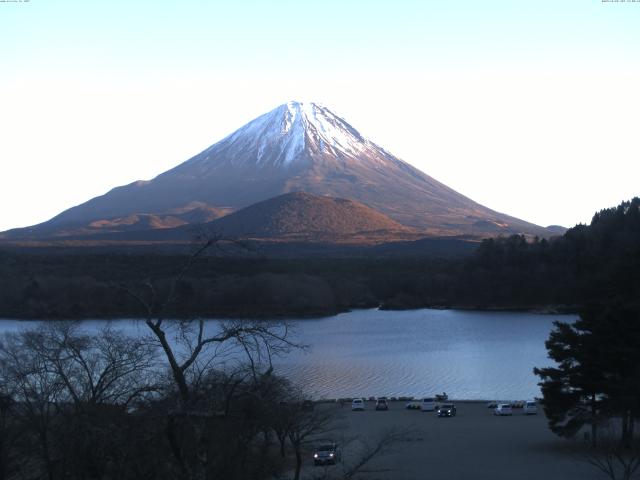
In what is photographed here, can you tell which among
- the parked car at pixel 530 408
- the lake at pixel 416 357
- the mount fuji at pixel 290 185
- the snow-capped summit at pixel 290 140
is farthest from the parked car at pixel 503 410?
the snow-capped summit at pixel 290 140

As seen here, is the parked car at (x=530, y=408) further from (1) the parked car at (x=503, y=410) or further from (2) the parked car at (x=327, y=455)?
(2) the parked car at (x=327, y=455)

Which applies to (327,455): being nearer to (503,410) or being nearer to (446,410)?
(446,410)

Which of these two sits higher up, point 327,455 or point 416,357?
point 327,455

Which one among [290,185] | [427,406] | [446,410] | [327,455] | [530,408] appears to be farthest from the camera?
[290,185]

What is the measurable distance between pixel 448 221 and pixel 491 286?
41.3 metres

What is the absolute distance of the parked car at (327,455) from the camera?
31.6 feet

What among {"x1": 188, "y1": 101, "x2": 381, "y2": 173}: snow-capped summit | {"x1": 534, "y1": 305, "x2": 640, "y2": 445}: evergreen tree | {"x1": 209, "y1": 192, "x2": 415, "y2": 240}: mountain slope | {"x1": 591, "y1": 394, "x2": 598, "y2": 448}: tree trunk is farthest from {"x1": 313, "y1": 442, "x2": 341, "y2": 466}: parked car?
{"x1": 188, "y1": 101, "x2": 381, "y2": 173}: snow-capped summit

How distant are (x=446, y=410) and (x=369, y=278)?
33.8 meters

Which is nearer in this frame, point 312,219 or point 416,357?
point 416,357

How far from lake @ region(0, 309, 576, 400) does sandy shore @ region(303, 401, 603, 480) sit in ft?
6.96

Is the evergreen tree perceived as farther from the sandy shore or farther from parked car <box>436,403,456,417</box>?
parked car <box>436,403,456,417</box>

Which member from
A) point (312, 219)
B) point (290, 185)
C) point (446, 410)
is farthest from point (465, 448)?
point (290, 185)

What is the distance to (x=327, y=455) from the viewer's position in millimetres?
9773

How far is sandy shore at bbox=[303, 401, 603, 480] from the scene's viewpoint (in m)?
10.1
